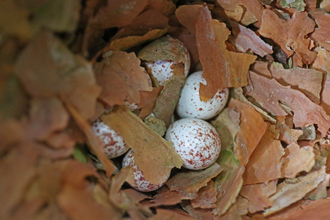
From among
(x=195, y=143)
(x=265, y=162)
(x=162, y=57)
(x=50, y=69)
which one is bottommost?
(x=265, y=162)

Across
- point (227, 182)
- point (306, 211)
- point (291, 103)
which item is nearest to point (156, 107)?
point (227, 182)

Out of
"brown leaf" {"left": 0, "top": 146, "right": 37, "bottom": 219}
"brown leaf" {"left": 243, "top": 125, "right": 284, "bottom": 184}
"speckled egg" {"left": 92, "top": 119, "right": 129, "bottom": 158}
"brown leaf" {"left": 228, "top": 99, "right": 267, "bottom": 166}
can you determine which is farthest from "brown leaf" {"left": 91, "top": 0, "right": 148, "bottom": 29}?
"brown leaf" {"left": 243, "top": 125, "right": 284, "bottom": 184}

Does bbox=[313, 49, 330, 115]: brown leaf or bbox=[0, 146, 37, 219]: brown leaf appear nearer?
bbox=[0, 146, 37, 219]: brown leaf

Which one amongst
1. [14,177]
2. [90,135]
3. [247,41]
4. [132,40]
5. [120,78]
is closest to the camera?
[14,177]

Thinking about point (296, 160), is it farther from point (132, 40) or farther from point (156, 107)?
point (132, 40)

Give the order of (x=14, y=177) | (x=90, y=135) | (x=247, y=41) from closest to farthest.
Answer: (x=14, y=177)
(x=90, y=135)
(x=247, y=41)

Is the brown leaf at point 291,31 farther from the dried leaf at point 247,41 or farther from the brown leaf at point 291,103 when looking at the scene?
the brown leaf at point 291,103

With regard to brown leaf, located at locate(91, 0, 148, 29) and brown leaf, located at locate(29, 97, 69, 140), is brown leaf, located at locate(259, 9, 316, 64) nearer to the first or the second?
brown leaf, located at locate(91, 0, 148, 29)

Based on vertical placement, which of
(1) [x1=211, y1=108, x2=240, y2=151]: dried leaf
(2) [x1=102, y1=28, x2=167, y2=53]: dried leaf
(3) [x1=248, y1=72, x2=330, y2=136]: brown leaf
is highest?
(2) [x1=102, y1=28, x2=167, y2=53]: dried leaf
